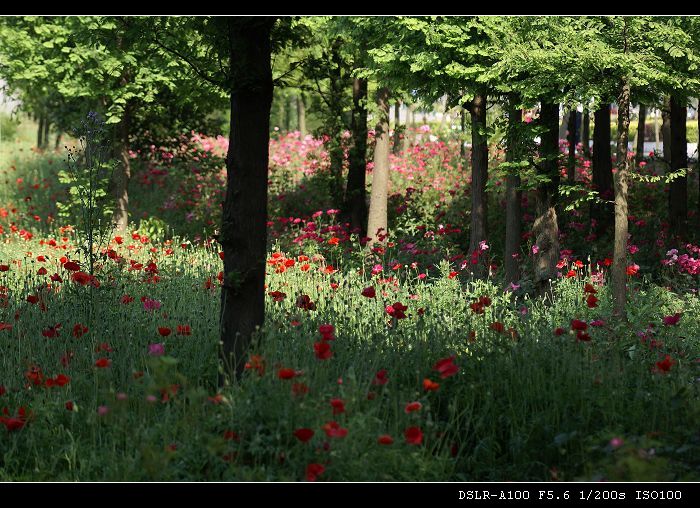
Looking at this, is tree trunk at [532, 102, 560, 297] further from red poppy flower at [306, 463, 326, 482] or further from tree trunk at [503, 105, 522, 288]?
red poppy flower at [306, 463, 326, 482]

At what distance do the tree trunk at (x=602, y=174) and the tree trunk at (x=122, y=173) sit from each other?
26.7ft

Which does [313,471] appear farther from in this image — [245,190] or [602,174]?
[602,174]

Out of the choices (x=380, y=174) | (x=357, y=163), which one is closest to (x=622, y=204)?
(x=380, y=174)

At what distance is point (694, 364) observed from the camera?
6395 mm

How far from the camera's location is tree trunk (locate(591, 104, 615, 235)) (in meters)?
13.8

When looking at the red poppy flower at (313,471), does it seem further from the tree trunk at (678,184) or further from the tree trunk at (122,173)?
the tree trunk at (122,173)

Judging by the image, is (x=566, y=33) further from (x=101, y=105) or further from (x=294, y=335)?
(x=101, y=105)

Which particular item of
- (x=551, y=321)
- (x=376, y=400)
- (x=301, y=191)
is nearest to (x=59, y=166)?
(x=301, y=191)

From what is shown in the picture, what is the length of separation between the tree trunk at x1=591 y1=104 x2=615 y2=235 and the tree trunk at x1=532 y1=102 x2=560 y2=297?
368 centimetres

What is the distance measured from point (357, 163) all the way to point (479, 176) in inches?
142

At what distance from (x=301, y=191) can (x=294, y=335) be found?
12581mm

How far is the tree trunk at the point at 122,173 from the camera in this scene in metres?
14.9

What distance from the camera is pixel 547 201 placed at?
33.9 feet
